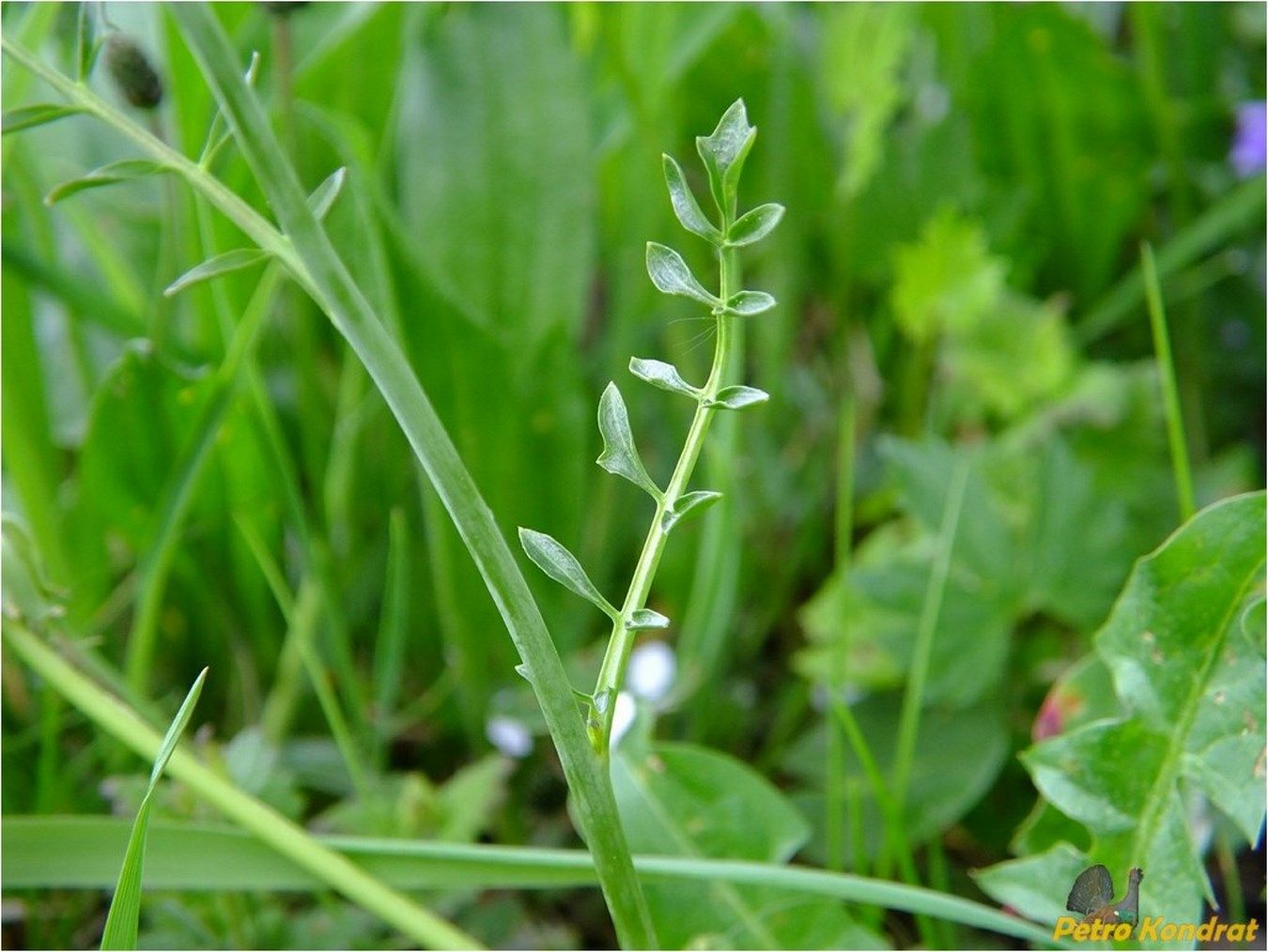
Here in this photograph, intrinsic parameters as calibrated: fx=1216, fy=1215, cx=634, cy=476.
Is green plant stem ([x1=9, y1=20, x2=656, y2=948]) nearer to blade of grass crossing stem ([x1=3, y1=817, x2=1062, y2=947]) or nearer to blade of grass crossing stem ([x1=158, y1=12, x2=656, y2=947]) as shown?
blade of grass crossing stem ([x1=158, y1=12, x2=656, y2=947])

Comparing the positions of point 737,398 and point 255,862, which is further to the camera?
point 255,862

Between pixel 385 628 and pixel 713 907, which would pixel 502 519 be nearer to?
pixel 385 628

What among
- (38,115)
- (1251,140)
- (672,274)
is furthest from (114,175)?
(1251,140)

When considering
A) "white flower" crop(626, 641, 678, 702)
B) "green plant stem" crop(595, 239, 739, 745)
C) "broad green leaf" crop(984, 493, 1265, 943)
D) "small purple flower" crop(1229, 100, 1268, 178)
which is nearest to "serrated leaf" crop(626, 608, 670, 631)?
"green plant stem" crop(595, 239, 739, 745)

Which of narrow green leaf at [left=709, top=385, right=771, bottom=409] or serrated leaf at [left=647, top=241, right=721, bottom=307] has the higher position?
serrated leaf at [left=647, top=241, right=721, bottom=307]

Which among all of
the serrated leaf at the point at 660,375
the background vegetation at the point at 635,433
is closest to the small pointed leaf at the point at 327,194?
the serrated leaf at the point at 660,375

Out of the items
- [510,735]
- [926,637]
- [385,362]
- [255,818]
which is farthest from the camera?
[510,735]

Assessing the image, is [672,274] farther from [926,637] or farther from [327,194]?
[926,637]
